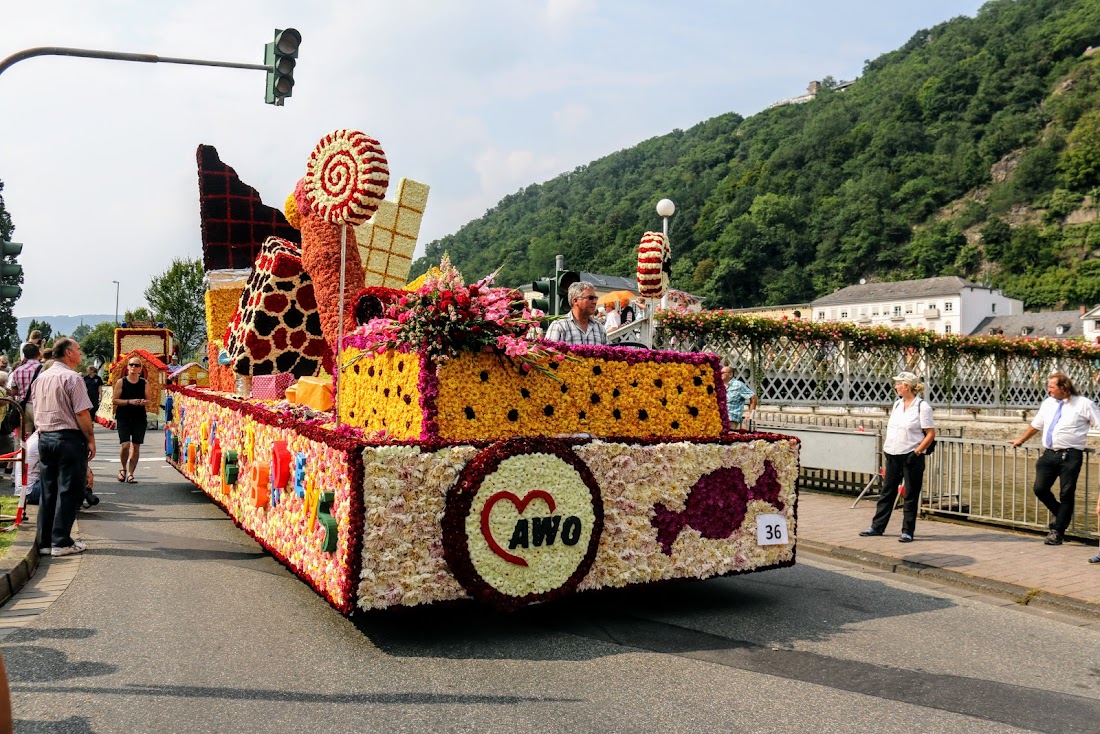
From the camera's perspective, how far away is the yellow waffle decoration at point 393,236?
9.41m

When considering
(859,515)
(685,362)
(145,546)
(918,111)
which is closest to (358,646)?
(685,362)

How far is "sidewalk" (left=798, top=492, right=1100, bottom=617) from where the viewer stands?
6718 millimetres

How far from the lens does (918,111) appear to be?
362ft

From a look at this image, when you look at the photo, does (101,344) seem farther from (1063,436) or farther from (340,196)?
(1063,436)

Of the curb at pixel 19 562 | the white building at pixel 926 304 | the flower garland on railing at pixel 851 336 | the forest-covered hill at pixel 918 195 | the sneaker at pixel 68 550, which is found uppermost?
the forest-covered hill at pixel 918 195

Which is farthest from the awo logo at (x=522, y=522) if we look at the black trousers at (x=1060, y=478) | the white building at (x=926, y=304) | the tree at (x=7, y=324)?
the white building at (x=926, y=304)

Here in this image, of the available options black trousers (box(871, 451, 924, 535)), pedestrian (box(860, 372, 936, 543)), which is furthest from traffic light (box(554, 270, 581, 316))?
black trousers (box(871, 451, 924, 535))

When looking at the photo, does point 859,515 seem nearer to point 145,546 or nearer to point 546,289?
point 546,289

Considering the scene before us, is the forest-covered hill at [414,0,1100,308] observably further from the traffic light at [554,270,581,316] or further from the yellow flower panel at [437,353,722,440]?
the yellow flower panel at [437,353,722,440]

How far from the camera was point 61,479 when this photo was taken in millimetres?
7156

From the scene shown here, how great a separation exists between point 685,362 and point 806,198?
110 m

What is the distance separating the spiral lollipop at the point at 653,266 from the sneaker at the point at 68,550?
5566 millimetres

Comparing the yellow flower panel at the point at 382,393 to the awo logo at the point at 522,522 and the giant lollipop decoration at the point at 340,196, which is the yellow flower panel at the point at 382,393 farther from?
the awo logo at the point at 522,522

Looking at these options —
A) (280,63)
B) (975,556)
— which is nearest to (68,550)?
(280,63)
